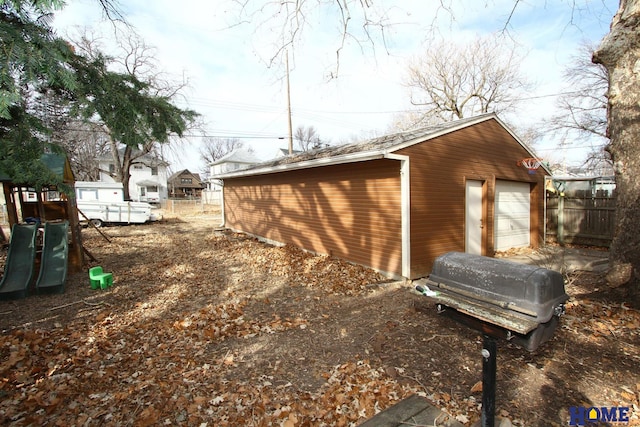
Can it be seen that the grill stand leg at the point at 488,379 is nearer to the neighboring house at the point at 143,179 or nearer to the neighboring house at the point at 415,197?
the neighboring house at the point at 415,197

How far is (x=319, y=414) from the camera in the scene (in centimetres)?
265

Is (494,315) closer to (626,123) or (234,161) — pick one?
(626,123)

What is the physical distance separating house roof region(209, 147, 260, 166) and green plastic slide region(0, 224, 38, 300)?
125 ft

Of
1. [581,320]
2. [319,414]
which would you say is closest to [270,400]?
[319,414]

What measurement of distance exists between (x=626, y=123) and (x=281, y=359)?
547cm

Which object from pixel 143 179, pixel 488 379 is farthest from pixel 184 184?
pixel 488 379

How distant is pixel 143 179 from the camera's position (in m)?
45.0

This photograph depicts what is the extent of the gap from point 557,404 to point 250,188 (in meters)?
11.5

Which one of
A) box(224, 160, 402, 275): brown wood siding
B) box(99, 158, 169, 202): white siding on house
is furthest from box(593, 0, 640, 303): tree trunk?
box(99, 158, 169, 202): white siding on house

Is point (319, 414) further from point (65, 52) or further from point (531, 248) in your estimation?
point (531, 248)

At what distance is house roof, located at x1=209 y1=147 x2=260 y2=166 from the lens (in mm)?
43500

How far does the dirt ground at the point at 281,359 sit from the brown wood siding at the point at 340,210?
122 centimetres

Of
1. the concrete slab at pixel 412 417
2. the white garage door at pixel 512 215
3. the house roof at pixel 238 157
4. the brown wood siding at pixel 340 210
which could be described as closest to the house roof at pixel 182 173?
the house roof at pixel 238 157

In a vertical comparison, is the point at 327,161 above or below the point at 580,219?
above
